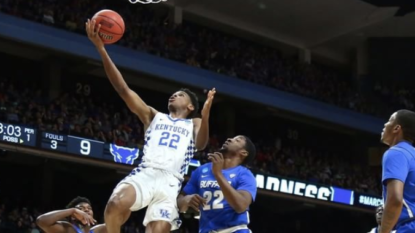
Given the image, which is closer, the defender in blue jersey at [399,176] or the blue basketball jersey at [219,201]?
the defender in blue jersey at [399,176]

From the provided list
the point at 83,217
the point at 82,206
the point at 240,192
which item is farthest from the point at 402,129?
the point at 82,206

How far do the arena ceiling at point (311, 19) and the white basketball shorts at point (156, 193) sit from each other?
22.8 metres

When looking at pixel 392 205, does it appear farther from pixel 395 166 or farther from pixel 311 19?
pixel 311 19

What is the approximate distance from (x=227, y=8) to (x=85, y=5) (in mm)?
7175

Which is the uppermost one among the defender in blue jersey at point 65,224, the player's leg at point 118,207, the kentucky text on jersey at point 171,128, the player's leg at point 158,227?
the kentucky text on jersey at point 171,128

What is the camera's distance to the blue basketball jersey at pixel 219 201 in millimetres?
6883

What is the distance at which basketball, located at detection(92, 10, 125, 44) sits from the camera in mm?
6855

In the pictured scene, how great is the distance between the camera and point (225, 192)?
257 inches

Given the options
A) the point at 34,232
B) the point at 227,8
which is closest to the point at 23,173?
the point at 34,232

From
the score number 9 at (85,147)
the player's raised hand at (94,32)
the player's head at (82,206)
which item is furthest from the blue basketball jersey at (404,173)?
the score number 9 at (85,147)

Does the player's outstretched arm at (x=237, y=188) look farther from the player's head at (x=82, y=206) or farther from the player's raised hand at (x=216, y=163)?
the player's head at (x=82, y=206)

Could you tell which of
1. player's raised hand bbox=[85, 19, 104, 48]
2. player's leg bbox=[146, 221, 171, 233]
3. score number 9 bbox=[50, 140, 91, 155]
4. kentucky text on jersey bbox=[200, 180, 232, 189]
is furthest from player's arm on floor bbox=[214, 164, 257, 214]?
score number 9 bbox=[50, 140, 91, 155]

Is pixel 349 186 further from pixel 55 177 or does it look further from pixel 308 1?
pixel 55 177

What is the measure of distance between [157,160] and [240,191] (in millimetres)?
823
